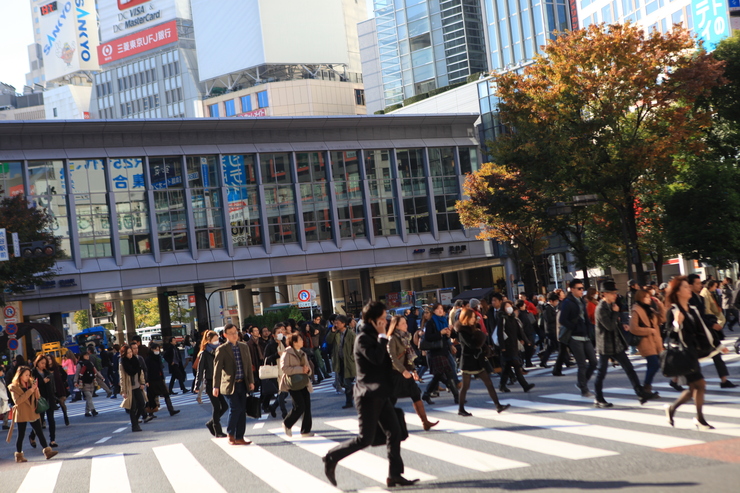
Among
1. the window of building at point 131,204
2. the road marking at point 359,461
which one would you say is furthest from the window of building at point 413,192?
the road marking at point 359,461

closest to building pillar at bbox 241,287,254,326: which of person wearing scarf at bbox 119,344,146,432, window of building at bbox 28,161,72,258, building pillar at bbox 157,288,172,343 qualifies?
building pillar at bbox 157,288,172,343

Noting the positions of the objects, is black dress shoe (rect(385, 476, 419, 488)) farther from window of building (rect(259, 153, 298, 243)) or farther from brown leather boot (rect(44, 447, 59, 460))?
window of building (rect(259, 153, 298, 243))

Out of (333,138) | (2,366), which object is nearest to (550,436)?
(2,366)

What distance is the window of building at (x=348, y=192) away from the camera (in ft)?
176

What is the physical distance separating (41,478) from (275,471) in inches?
143

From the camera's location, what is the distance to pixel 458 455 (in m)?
9.08

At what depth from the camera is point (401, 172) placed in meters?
55.7

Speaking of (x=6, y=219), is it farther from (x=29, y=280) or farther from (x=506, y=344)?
(x=506, y=344)

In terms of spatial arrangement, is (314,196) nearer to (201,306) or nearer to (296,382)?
(201,306)

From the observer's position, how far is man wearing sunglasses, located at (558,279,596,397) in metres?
13.0

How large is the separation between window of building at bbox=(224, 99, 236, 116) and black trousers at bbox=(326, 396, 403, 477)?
326ft

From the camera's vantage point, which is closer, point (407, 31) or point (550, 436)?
point (550, 436)

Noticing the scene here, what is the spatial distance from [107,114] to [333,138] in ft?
264

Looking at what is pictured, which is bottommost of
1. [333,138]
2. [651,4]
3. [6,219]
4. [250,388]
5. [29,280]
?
[250,388]
